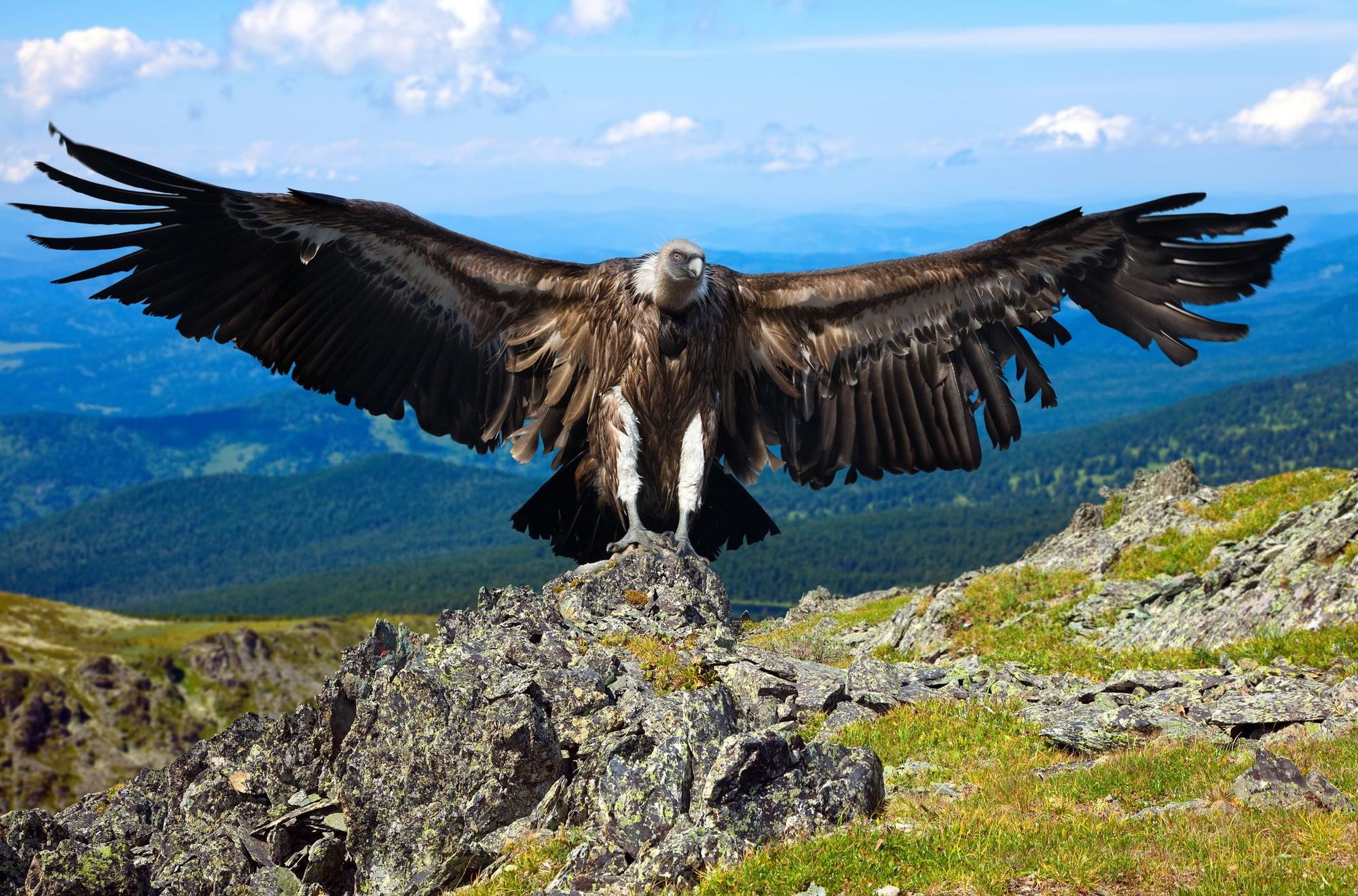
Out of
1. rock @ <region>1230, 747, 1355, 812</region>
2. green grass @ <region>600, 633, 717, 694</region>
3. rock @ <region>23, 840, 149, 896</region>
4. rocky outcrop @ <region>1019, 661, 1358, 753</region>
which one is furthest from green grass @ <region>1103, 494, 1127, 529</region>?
rock @ <region>23, 840, 149, 896</region>

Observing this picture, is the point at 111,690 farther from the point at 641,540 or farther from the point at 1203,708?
the point at 1203,708

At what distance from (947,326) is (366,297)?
722 centimetres

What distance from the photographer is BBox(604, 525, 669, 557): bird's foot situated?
13.5m

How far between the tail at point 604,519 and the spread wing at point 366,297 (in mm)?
852

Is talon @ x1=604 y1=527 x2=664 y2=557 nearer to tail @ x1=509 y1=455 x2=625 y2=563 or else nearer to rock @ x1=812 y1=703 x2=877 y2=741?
tail @ x1=509 y1=455 x2=625 y2=563

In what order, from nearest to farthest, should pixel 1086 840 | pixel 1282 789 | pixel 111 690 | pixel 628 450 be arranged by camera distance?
pixel 1086 840 → pixel 1282 789 → pixel 628 450 → pixel 111 690

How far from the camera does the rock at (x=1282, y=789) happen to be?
8453mm

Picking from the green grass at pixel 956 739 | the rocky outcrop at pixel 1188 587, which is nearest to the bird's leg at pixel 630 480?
the green grass at pixel 956 739

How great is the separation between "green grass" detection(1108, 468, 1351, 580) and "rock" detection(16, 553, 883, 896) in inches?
490

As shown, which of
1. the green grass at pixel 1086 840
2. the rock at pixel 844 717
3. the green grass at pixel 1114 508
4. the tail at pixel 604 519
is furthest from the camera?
the green grass at pixel 1114 508

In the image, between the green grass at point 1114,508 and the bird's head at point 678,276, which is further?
the green grass at point 1114,508

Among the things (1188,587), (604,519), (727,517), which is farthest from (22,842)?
(1188,587)

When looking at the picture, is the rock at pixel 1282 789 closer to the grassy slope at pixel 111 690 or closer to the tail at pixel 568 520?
the tail at pixel 568 520

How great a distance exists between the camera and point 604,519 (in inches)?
575
